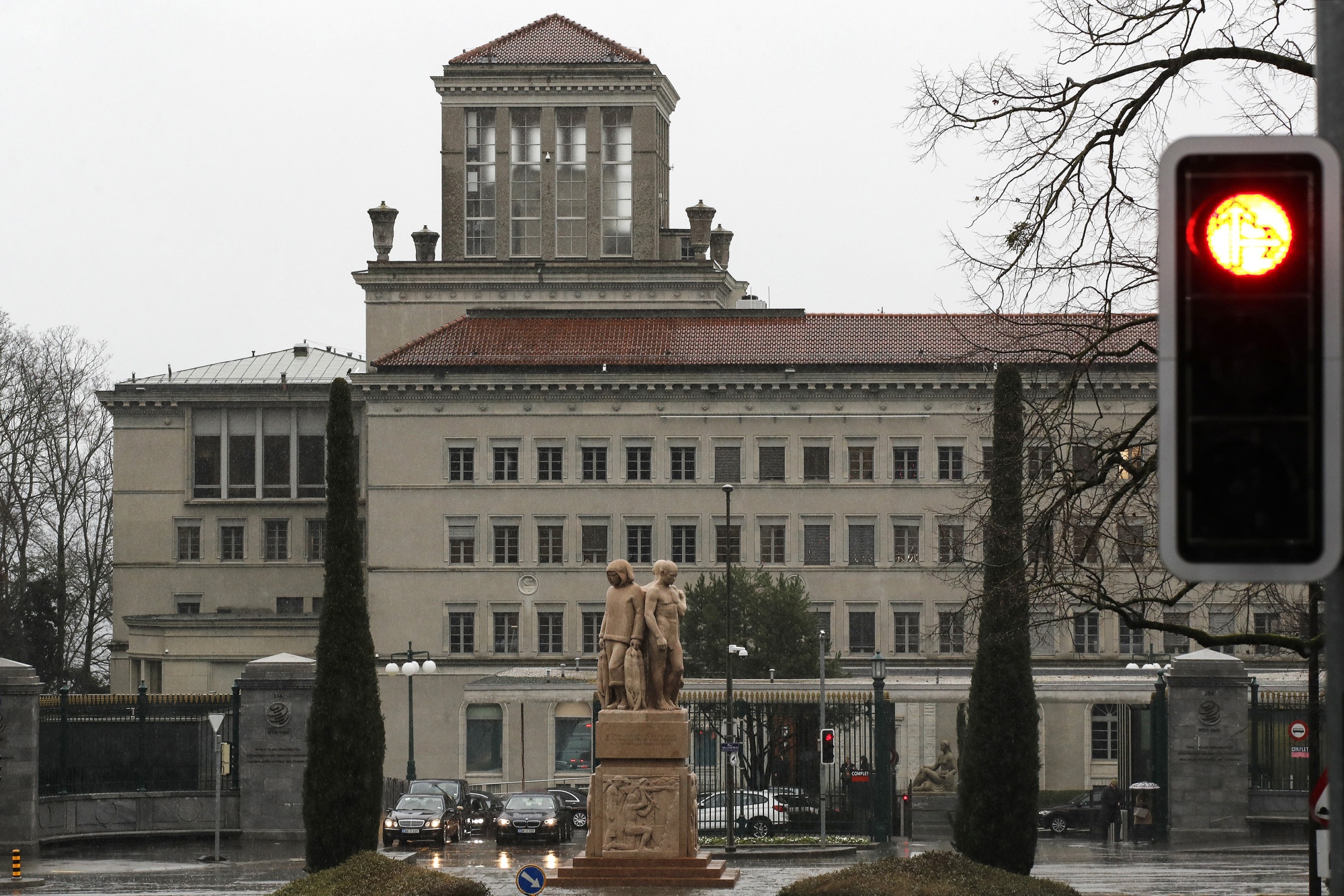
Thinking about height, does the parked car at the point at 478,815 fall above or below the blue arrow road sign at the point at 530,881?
below

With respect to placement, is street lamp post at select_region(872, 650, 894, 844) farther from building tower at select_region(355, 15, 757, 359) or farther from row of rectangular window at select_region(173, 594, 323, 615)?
building tower at select_region(355, 15, 757, 359)

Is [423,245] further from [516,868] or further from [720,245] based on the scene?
[516,868]

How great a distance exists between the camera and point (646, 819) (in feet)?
88.2

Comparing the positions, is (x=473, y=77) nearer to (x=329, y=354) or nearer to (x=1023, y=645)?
(x=329, y=354)

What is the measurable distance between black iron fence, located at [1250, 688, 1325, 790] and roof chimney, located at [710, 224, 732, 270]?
48.4 m

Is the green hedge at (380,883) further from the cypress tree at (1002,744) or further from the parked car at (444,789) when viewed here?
the parked car at (444,789)

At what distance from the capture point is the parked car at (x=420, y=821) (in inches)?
1693

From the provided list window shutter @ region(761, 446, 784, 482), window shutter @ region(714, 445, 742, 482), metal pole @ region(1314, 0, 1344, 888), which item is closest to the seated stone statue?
window shutter @ region(761, 446, 784, 482)

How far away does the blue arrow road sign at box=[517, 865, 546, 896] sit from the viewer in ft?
67.7

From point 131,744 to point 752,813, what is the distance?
13638mm

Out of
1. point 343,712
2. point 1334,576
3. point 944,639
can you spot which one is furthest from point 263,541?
point 1334,576

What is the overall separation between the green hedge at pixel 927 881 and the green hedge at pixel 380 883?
388 cm

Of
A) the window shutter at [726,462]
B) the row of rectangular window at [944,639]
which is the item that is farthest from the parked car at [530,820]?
the window shutter at [726,462]

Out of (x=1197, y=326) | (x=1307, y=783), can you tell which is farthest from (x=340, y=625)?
(x=1197, y=326)
